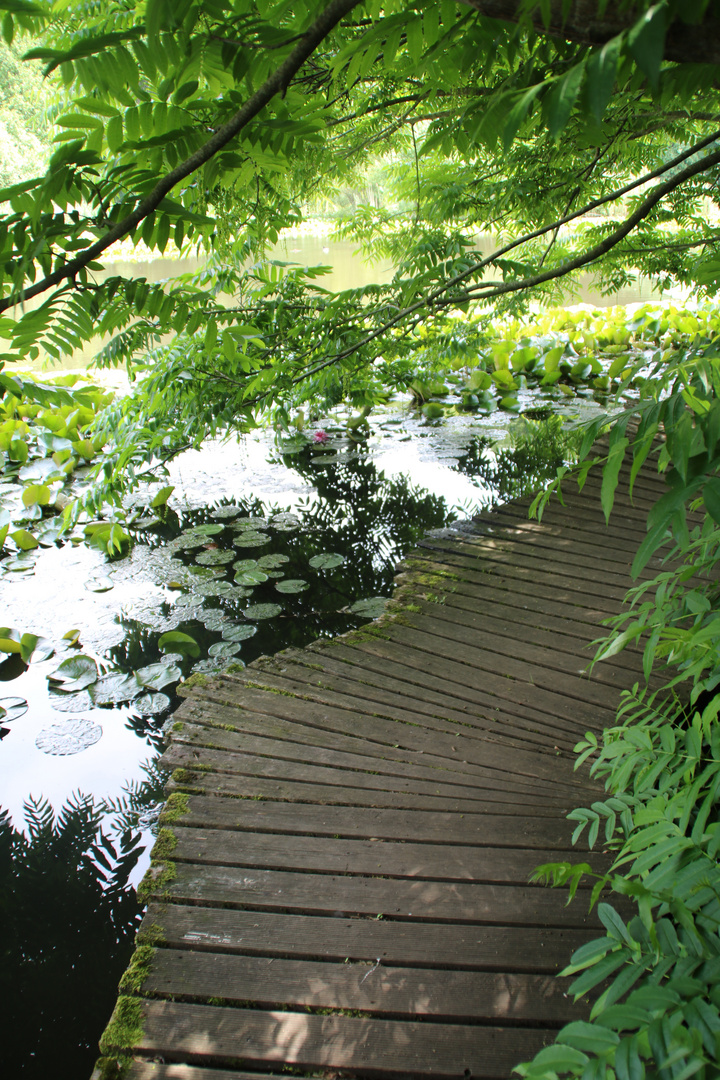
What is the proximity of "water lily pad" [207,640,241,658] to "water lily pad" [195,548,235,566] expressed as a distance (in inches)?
28.5

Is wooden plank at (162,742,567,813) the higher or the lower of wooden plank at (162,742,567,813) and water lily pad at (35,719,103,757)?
the higher

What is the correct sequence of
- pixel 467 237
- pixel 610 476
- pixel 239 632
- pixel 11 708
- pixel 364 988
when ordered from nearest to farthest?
pixel 610 476, pixel 364 988, pixel 467 237, pixel 11 708, pixel 239 632

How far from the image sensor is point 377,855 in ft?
4.99

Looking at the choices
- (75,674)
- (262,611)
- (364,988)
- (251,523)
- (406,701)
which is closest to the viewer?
(364,988)

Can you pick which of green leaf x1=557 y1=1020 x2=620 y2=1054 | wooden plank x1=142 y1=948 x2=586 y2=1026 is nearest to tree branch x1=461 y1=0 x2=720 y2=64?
green leaf x1=557 y1=1020 x2=620 y2=1054

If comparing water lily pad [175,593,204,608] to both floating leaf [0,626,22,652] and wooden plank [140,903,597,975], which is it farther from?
wooden plank [140,903,597,975]

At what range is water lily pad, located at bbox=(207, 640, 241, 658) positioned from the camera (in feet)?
9.45

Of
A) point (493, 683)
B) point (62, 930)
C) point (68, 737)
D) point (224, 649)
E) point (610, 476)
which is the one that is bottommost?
point (62, 930)

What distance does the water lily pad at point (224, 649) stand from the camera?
9.45 feet

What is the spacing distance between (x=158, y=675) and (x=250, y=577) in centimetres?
79

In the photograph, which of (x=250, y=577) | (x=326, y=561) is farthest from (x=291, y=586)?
(x=326, y=561)

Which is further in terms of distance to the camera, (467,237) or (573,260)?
(467,237)

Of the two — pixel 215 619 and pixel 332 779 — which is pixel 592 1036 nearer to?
pixel 332 779

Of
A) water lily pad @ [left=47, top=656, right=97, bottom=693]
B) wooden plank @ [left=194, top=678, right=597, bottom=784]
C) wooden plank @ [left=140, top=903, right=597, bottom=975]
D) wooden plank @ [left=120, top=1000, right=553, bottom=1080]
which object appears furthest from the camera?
water lily pad @ [left=47, top=656, right=97, bottom=693]
